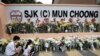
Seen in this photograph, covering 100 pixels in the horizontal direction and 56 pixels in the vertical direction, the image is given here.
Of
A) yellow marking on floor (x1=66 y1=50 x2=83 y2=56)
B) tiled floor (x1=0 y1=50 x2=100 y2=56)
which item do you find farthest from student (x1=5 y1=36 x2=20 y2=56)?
yellow marking on floor (x1=66 y1=50 x2=83 y2=56)

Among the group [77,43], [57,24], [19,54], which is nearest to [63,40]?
[77,43]

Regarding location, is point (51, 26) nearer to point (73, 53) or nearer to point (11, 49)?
point (73, 53)

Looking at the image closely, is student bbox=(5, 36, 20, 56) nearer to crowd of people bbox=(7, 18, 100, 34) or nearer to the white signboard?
crowd of people bbox=(7, 18, 100, 34)

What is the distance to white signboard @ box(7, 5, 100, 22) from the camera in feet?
60.2

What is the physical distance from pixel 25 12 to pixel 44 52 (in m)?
5.86

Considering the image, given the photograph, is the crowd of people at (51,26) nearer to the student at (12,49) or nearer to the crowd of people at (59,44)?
the crowd of people at (59,44)

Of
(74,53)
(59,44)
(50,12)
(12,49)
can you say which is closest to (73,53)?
(74,53)

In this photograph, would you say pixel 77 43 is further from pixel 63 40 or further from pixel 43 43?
pixel 43 43

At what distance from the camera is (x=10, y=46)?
11625mm

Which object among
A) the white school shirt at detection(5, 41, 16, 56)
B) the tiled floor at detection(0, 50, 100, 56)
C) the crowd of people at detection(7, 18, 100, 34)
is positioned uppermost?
the white school shirt at detection(5, 41, 16, 56)

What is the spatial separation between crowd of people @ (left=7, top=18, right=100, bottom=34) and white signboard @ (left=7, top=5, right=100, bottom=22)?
0.99 ft

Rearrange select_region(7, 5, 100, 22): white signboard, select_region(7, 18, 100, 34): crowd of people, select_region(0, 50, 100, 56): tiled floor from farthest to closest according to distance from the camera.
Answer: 1. select_region(7, 5, 100, 22): white signboard
2. select_region(7, 18, 100, 34): crowd of people
3. select_region(0, 50, 100, 56): tiled floor

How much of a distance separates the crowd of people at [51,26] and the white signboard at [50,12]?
11.8 inches

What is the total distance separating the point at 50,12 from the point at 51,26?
1141mm
